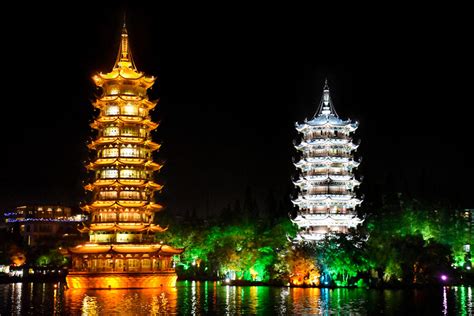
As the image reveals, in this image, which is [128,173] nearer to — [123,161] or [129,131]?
[123,161]

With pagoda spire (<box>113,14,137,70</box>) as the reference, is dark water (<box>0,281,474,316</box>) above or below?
below

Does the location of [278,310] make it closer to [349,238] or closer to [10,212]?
[349,238]

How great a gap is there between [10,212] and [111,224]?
3514 inches

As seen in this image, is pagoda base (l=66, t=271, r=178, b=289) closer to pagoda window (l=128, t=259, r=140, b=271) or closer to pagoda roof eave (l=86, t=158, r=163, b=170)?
pagoda window (l=128, t=259, r=140, b=271)

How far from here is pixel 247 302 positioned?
51875mm

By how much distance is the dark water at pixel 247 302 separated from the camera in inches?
1778

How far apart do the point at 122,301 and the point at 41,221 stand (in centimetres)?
9308

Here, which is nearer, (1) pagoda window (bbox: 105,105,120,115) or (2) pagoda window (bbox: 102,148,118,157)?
(2) pagoda window (bbox: 102,148,118,157)

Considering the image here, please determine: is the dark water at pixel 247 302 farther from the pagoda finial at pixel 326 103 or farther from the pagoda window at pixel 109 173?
the pagoda finial at pixel 326 103

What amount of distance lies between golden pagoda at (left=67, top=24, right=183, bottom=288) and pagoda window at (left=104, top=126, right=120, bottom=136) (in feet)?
0.06

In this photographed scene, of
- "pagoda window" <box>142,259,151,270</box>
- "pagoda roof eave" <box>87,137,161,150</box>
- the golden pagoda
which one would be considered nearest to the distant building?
"pagoda roof eave" <box>87,137,161,150</box>

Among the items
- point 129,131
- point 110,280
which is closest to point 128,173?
point 129,131

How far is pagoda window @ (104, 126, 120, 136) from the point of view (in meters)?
71.1

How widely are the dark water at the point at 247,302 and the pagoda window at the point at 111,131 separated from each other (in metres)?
15.0
